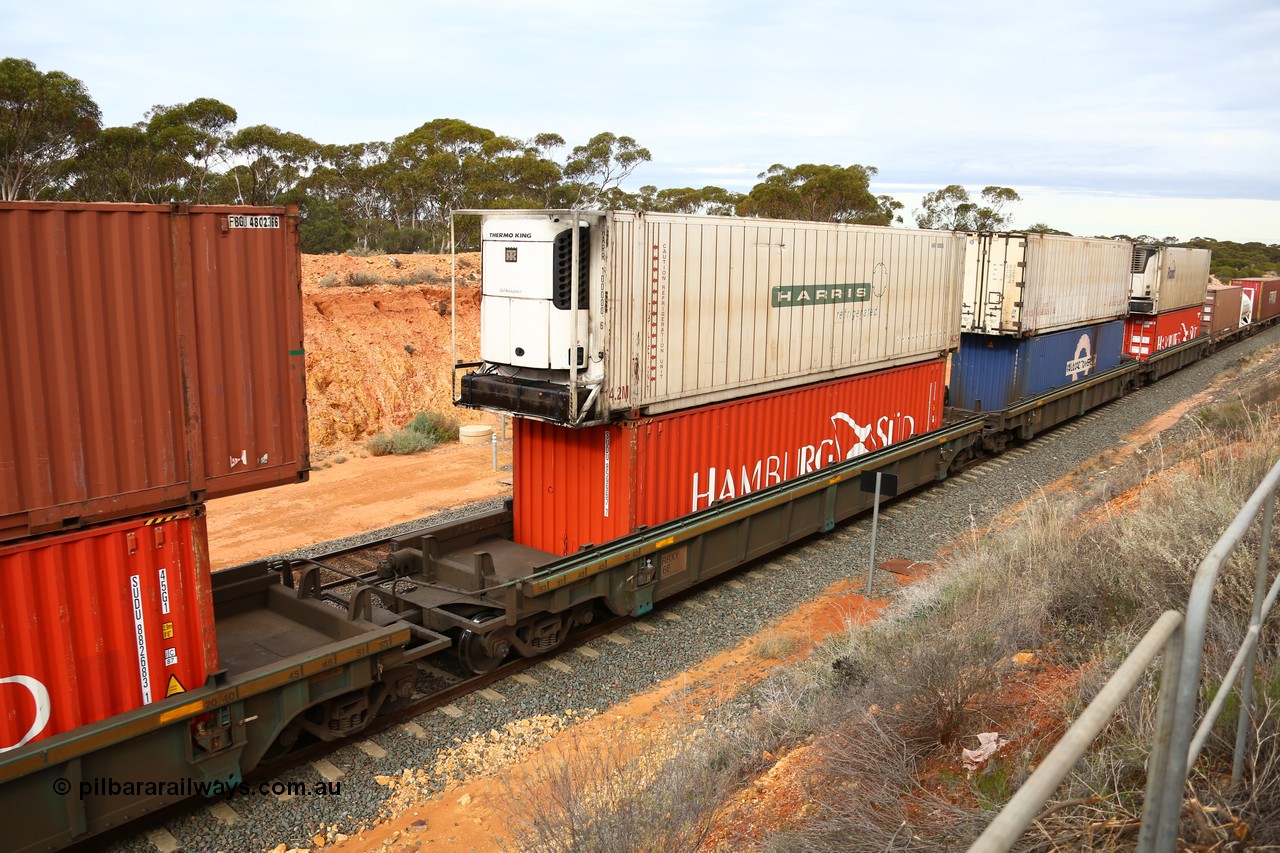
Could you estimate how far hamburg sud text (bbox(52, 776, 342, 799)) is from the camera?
563 cm

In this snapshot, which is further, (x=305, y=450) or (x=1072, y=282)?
(x=1072, y=282)

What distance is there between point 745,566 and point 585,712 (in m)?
4.16

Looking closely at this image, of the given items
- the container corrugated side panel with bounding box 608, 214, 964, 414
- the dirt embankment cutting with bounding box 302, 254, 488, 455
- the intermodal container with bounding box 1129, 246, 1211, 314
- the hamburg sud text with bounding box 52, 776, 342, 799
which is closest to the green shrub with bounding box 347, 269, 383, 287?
the dirt embankment cutting with bounding box 302, 254, 488, 455

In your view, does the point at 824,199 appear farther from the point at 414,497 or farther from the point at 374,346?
the point at 414,497

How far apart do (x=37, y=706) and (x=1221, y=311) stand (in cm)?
4182

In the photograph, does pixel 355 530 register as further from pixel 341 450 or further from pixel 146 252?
pixel 146 252

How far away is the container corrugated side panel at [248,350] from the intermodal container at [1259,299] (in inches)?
1791

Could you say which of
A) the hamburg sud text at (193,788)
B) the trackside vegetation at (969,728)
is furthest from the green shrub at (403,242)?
the hamburg sud text at (193,788)

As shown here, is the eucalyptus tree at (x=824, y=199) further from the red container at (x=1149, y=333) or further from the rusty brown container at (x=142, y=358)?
the rusty brown container at (x=142, y=358)

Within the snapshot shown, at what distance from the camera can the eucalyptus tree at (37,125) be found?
28172 millimetres

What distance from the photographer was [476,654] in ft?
28.2

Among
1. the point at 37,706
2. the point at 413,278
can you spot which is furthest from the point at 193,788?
the point at 413,278

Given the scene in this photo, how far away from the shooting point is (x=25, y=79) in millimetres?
28109

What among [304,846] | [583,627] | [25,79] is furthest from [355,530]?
[25,79]
